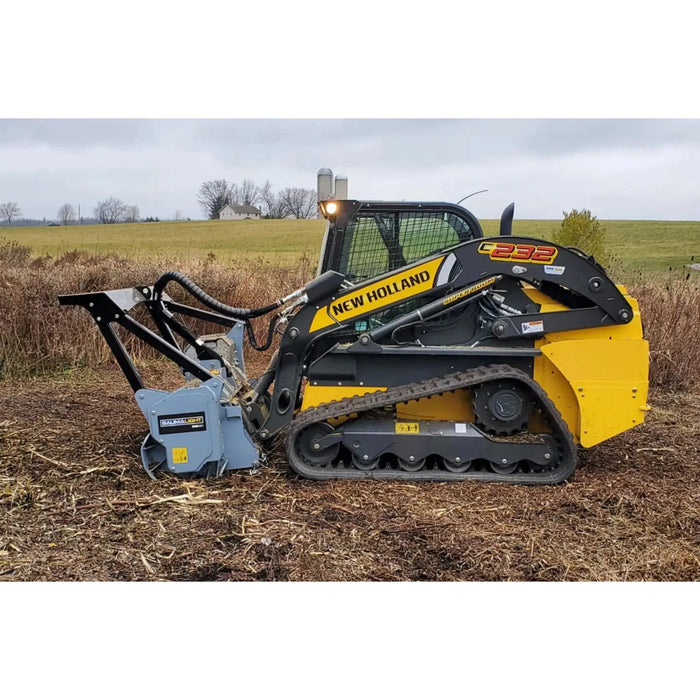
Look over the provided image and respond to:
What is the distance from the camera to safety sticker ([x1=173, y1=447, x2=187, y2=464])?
16.9 feet

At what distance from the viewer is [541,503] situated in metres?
4.86

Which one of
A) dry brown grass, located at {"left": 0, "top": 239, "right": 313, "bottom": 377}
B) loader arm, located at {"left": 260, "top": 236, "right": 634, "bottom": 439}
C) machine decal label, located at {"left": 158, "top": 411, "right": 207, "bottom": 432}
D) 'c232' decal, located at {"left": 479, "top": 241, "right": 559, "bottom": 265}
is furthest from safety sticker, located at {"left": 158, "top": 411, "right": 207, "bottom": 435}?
dry brown grass, located at {"left": 0, "top": 239, "right": 313, "bottom": 377}

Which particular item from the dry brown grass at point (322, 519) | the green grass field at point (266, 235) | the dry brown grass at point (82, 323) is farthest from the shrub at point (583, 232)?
the dry brown grass at point (322, 519)

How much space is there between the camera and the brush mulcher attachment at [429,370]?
17.1 ft

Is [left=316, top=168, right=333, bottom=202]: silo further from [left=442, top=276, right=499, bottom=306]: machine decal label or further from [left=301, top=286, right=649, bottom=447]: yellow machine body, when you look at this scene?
[left=301, top=286, right=649, bottom=447]: yellow machine body

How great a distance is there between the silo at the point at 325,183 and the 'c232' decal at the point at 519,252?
59.4 inches

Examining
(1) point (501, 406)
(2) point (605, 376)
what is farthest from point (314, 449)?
(2) point (605, 376)

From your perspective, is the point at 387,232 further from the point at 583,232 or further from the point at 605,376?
the point at 583,232

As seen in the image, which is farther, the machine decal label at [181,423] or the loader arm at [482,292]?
the loader arm at [482,292]

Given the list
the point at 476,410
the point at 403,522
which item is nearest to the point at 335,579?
the point at 403,522

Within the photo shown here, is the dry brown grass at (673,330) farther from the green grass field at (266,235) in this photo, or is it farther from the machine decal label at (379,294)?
the green grass field at (266,235)

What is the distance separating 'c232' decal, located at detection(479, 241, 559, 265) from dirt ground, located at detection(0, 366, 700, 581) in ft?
5.89

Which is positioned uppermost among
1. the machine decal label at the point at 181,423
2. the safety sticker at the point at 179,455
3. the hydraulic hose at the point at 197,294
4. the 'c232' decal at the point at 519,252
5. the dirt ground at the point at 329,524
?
the 'c232' decal at the point at 519,252

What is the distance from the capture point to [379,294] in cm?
540
